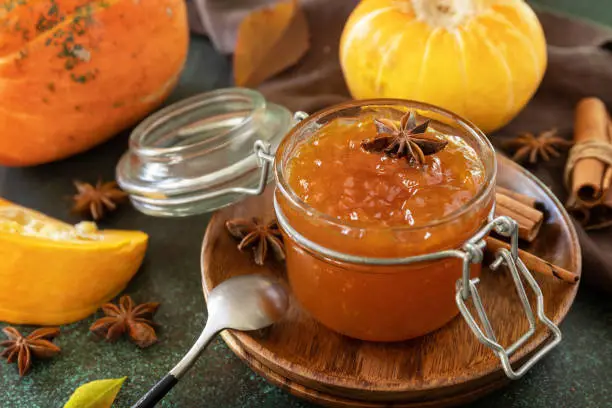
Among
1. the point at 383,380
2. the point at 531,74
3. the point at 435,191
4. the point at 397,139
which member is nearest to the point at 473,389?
the point at 383,380

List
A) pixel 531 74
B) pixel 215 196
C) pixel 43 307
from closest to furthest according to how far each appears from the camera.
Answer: pixel 43 307, pixel 215 196, pixel 531 74

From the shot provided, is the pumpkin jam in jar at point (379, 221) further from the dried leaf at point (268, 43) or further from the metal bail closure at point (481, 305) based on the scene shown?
the dried leaf at point (268, 43)

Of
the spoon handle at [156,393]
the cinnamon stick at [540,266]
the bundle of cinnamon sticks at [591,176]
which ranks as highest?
the spoon handle at [156,393]

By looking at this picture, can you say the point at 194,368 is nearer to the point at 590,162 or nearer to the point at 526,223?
the point at 526,223

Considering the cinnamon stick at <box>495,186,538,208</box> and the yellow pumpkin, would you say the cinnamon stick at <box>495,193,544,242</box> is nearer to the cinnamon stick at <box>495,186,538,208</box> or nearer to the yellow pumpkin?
the cinnamon stick at <box>495,186,538,208</box>

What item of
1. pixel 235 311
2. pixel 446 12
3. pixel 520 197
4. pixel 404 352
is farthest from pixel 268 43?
pixel 404 352

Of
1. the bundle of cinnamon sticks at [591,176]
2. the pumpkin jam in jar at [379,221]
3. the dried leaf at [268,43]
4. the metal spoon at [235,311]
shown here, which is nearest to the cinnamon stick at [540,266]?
the pumpkin jam in jar at [379,221]

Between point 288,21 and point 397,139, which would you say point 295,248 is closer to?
point 397,139
